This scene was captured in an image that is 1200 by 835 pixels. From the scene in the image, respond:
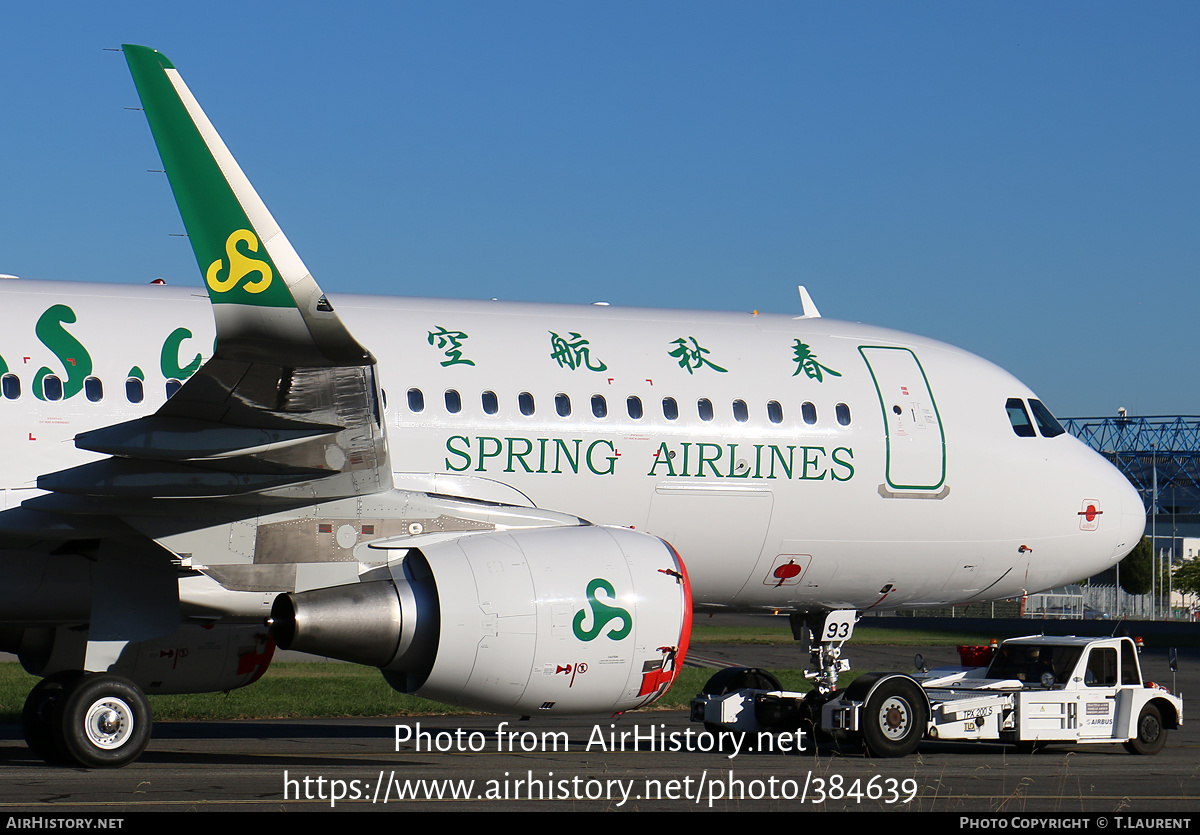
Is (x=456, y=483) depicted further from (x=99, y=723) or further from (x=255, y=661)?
(x=99, y=723)

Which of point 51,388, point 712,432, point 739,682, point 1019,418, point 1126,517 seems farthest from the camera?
point 739,682

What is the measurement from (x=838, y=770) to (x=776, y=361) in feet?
13.8

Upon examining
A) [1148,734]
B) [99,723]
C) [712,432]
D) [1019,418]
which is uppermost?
[1019,418]

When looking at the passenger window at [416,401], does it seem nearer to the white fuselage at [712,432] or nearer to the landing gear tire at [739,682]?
the white fuselage at [712,432]

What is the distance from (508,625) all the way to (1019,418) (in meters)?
7.33

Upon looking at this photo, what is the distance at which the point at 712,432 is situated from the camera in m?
13.6

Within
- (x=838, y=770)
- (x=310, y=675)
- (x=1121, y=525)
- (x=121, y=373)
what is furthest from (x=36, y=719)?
(x=310, y=675)

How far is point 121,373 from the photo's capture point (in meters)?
11.9

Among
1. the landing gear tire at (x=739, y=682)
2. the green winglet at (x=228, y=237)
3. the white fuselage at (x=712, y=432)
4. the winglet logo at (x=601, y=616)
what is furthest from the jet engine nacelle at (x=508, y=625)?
the landing gear tire at (x=739, y=682)

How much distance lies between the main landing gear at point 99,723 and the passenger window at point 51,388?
2289 mm

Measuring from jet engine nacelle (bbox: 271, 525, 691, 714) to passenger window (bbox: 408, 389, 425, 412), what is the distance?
6.19 ft

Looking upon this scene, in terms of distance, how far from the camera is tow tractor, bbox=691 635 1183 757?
45.5 ft

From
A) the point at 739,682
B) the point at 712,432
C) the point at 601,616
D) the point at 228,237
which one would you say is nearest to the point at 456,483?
the point at 601,616

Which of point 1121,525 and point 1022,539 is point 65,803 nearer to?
point 1022,539
